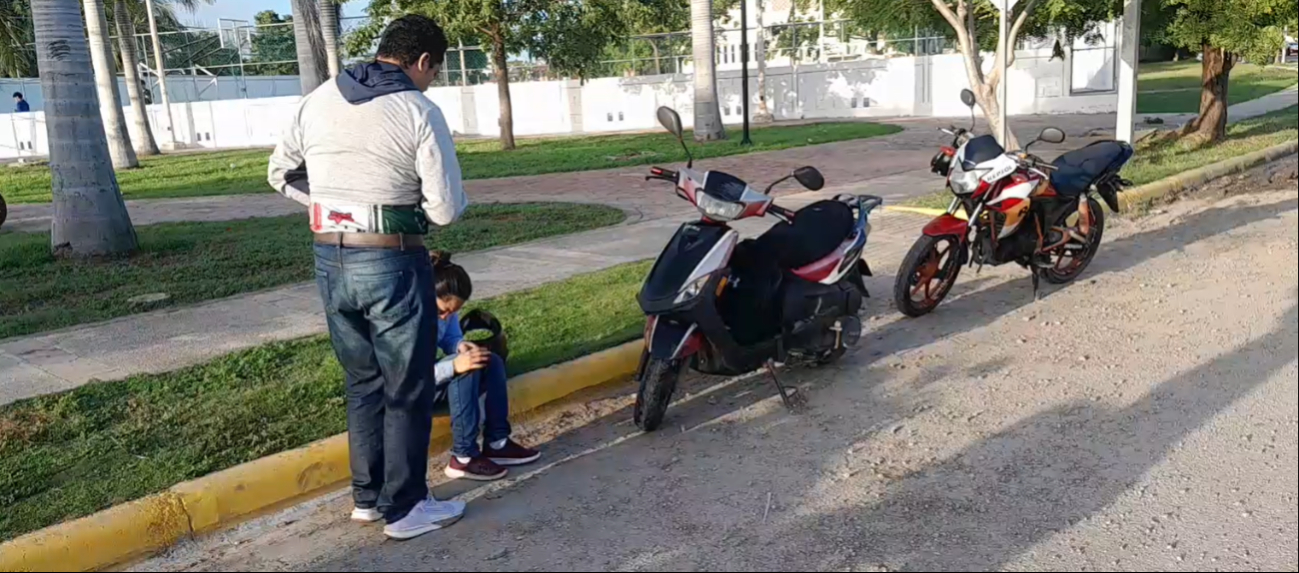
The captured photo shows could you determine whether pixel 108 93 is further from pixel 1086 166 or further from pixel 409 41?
pixel 409 41

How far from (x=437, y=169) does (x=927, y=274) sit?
411 cm

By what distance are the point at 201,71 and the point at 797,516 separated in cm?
4414

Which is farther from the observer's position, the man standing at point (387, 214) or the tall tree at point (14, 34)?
the tall tree at point (14, 34)

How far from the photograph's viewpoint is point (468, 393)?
4.29m

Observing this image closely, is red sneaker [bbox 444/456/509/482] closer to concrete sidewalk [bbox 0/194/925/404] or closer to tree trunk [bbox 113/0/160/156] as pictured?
concrete sidewalk [bbox 0/194/925/404]

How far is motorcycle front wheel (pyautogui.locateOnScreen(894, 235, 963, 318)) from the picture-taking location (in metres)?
6.50

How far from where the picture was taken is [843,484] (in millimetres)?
4102

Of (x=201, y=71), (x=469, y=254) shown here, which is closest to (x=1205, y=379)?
(x=469, y=254)

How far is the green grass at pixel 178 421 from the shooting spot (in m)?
4.05

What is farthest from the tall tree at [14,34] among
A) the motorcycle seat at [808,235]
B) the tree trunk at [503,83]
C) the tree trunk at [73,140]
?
the motorcycle seat at [808,235]

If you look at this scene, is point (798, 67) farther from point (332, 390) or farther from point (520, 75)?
point (332, 390)

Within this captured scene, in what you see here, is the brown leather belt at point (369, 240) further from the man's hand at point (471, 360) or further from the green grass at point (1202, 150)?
the green grass at point (1202, 150)

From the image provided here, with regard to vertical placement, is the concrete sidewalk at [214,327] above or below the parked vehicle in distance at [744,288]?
below

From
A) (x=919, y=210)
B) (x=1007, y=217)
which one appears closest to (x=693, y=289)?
(x=1007, y=217)
